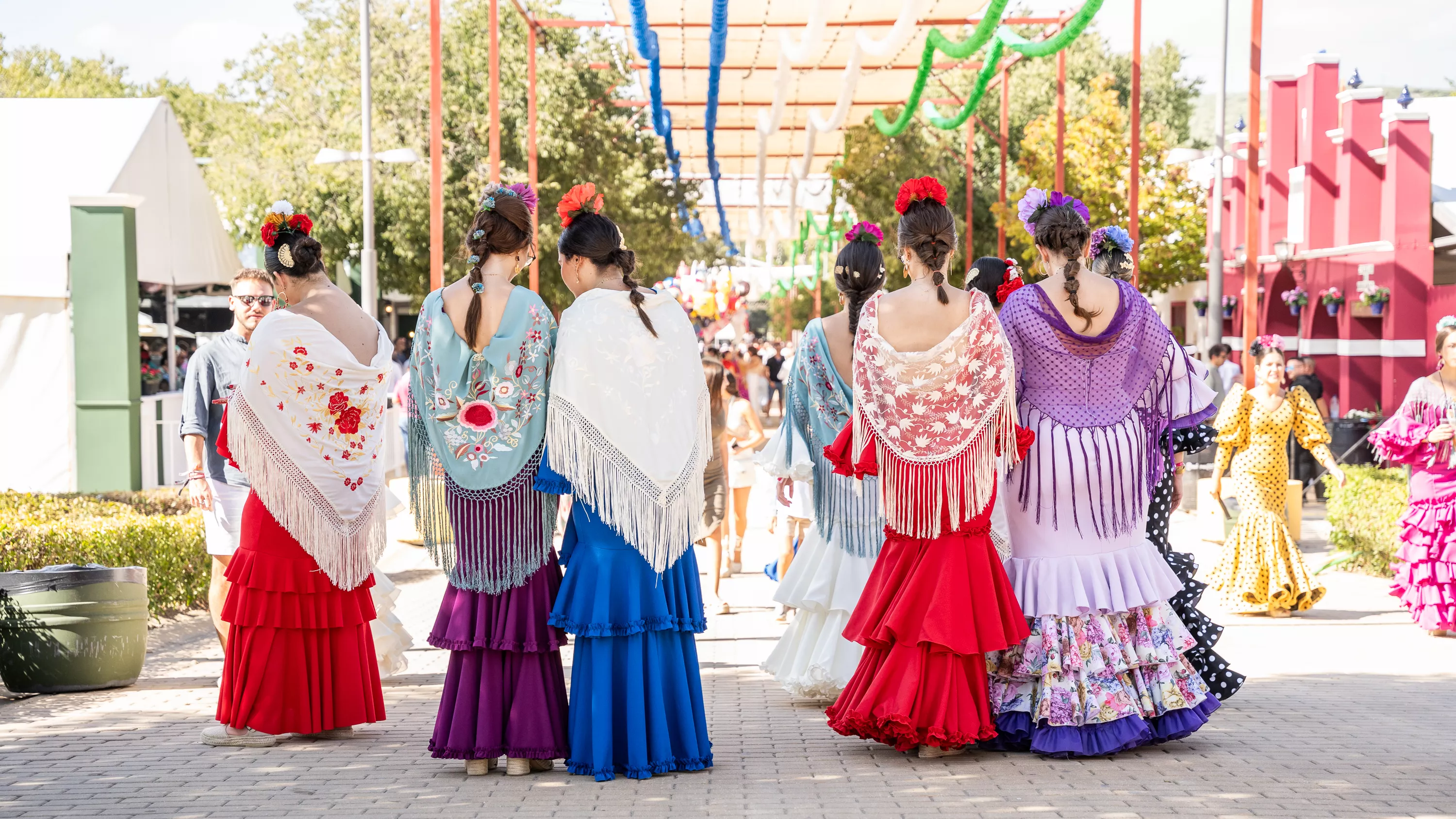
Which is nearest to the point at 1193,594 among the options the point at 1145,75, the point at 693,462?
the point at 693,462

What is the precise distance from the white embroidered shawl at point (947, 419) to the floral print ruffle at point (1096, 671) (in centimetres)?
56

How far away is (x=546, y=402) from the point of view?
193 inches

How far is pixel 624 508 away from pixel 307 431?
1448 millimetres

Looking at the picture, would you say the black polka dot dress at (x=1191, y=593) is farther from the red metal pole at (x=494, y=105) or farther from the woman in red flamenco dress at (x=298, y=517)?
the red metal pole at (x=494, y=105)

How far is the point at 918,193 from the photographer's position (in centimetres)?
527

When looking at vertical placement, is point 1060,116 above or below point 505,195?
above

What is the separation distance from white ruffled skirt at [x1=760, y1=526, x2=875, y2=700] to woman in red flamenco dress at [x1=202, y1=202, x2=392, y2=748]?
72.2 inches

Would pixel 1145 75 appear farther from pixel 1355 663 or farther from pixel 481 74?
pixel 1355 663

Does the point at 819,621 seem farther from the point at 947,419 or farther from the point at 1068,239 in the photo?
the point at 1068,239

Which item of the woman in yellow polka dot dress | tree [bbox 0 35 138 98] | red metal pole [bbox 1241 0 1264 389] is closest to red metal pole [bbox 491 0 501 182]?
red metal pole [bbox 1241 0 1264 389]

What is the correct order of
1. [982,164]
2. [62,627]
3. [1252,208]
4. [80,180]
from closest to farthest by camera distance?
[62,627] < [1252,208] < [80,180] < [982,164]

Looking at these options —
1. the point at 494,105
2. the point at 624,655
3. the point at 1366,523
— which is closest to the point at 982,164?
the point at 494,105

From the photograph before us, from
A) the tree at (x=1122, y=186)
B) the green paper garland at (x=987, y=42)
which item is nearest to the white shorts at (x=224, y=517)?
the green paper garland at (x=987, y=42)

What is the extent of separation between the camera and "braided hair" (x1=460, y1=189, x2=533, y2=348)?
4.92m
